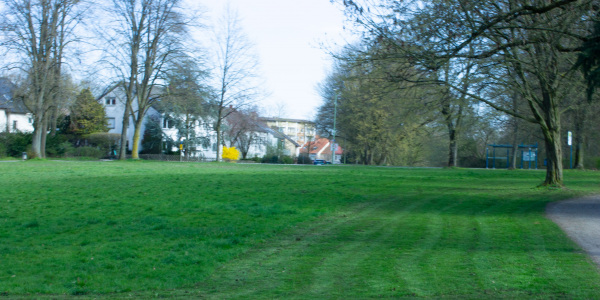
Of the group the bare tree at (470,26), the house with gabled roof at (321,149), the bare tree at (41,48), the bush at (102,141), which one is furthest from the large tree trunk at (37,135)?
the bare tree at (470,26)

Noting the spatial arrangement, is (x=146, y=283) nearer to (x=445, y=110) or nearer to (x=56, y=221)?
(x=56, y=221)

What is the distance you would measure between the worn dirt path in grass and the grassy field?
0.28 m

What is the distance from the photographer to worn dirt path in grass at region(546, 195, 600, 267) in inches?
328

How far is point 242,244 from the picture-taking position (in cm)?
846

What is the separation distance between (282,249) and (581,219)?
7.40m

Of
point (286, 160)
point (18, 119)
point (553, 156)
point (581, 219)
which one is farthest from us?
point (18, 119)

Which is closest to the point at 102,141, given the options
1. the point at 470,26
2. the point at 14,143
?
the point at 14,143

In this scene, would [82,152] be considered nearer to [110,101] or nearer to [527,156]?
[110,101]

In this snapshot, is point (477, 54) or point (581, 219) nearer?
point (581, 219)

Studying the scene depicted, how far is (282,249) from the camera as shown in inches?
320

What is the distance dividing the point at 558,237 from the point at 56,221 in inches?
401

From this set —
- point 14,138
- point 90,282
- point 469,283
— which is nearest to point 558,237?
point 469,283

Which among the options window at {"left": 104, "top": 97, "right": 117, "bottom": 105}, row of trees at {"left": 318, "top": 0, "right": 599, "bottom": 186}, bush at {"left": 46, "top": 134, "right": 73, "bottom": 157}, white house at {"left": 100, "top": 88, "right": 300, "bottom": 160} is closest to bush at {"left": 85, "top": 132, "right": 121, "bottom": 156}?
white house at {"left": 100, "top": 88, "right": 300, "bottom": 160}

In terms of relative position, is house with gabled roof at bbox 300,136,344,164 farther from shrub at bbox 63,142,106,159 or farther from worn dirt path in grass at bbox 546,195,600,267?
worn dirt path in grass at bbox 546,195,600,267
